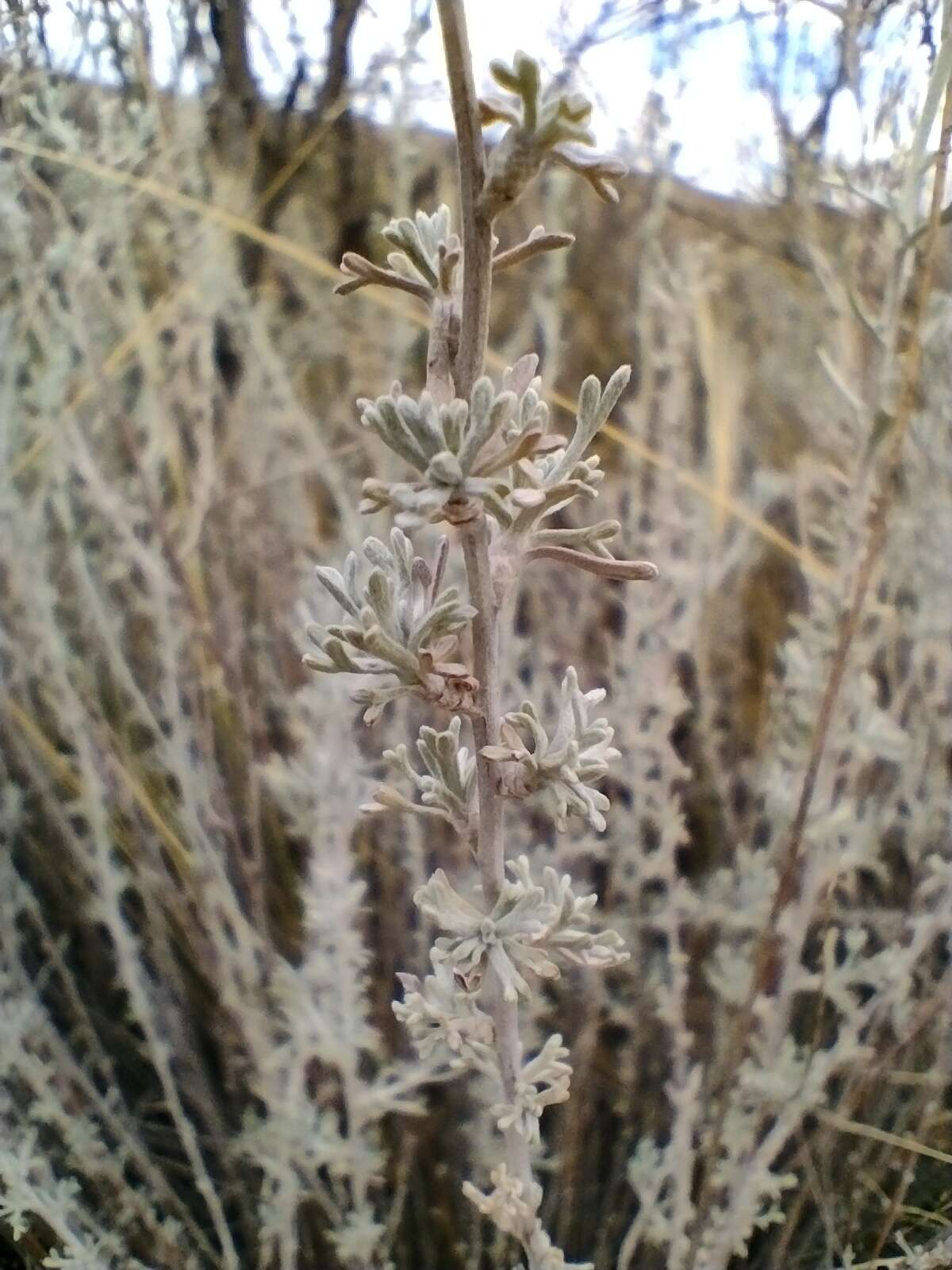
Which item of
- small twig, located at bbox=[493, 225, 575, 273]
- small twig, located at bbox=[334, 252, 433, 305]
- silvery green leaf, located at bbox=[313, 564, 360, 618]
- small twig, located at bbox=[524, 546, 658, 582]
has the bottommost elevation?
silvery green leaf, located at bbox=[313, 564, 360, 618]

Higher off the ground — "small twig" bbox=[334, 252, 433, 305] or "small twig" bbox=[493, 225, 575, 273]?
"small twig" bbox=[493, 225, 575, 273]

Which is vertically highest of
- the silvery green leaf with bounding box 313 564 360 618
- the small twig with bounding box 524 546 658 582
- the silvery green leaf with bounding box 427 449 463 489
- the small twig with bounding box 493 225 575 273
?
the small twig with bounding box 493 225 575 273

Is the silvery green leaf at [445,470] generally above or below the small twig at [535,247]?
below

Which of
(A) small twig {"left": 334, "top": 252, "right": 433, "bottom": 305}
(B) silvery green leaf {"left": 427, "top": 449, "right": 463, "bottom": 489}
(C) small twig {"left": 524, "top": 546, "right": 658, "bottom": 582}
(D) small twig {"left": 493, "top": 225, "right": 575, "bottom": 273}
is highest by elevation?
(D) small twig {"left": 493, "top": 225, "right": 575, "bottom": 273}

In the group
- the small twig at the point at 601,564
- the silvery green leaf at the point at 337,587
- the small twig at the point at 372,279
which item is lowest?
the silvery green leaf at the point at 337,587

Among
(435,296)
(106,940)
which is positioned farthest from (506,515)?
(106,940)

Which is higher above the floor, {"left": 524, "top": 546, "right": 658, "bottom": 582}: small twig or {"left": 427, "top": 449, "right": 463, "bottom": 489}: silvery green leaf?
{"left": 427, "top": 449, "right": 463, "bottom": 489}: silvery green leaf

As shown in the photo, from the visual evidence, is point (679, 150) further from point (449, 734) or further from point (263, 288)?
point (449, 734)

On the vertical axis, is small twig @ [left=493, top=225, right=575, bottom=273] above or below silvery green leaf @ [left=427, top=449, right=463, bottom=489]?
above
